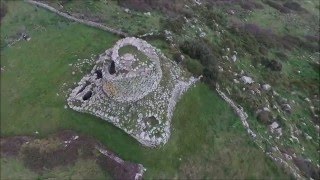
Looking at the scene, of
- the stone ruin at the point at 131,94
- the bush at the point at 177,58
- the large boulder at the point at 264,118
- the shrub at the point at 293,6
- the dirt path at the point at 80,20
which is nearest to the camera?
the stone ruin at the point at 131,94

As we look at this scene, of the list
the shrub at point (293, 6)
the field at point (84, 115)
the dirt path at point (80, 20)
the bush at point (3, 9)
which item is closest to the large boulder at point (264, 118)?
the field at point (84, 115)

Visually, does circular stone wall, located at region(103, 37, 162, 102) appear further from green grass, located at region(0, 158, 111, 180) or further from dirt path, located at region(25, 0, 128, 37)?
green grass, located at region(0, 158, 111, 180)

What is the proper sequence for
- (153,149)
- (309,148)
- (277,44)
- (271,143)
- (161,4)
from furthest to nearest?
(277,44)
(161,4)
(309,148)
(271,143)
(153,149)

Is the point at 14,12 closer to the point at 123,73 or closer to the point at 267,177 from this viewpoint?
the point at 123,73

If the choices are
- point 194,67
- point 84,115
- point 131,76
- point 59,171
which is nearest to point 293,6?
point 194,67

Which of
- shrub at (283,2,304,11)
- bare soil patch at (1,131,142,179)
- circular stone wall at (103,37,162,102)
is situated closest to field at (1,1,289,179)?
bare soil patch at (1,131,142,179)

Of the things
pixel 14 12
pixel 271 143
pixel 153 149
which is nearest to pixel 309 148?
pixel 271 143

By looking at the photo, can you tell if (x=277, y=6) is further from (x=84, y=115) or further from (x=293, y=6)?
(x=84, y=115)

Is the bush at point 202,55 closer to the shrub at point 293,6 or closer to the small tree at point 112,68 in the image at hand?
the small tree at point 112,68
